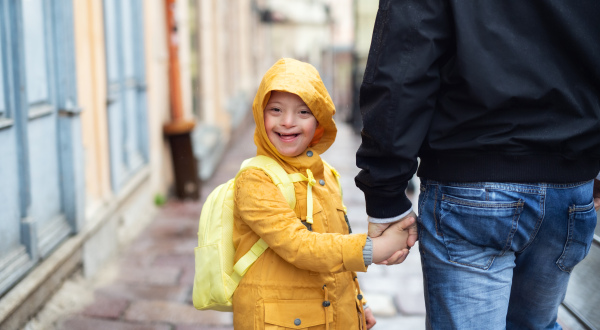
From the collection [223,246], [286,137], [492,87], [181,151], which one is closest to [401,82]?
[492,87]

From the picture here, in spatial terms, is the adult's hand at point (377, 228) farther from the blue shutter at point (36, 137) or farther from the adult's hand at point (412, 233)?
the blue shutter at point (36, 137)

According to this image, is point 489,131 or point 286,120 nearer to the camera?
point 489,131

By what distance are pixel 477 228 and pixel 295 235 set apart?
1.76 feet

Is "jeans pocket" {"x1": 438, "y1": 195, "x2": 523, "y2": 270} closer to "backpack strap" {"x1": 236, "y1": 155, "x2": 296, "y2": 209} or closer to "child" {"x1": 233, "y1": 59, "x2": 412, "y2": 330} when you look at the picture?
"child" {"x1": 233, "y1": 59, "x2": 412, "y2": 330}

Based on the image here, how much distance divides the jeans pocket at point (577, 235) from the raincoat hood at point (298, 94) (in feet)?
2.67

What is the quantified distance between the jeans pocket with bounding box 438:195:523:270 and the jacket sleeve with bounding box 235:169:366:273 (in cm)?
28

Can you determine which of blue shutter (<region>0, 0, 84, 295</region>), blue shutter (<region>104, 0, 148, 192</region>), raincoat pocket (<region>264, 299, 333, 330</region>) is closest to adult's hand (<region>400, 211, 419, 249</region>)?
raincoat pocket (<region>264, 299, 333, 330</region>)

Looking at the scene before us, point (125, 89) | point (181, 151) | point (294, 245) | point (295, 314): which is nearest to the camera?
point (294, 245)

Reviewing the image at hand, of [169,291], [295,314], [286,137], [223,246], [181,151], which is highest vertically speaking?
[286,137]

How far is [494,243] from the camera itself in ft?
6.36

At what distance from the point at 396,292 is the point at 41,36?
272 cm

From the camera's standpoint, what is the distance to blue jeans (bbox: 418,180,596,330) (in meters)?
1.91

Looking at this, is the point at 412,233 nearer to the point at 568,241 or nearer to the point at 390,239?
the point at 390,239

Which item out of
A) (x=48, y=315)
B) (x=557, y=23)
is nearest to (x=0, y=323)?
(x=48, y=315)
